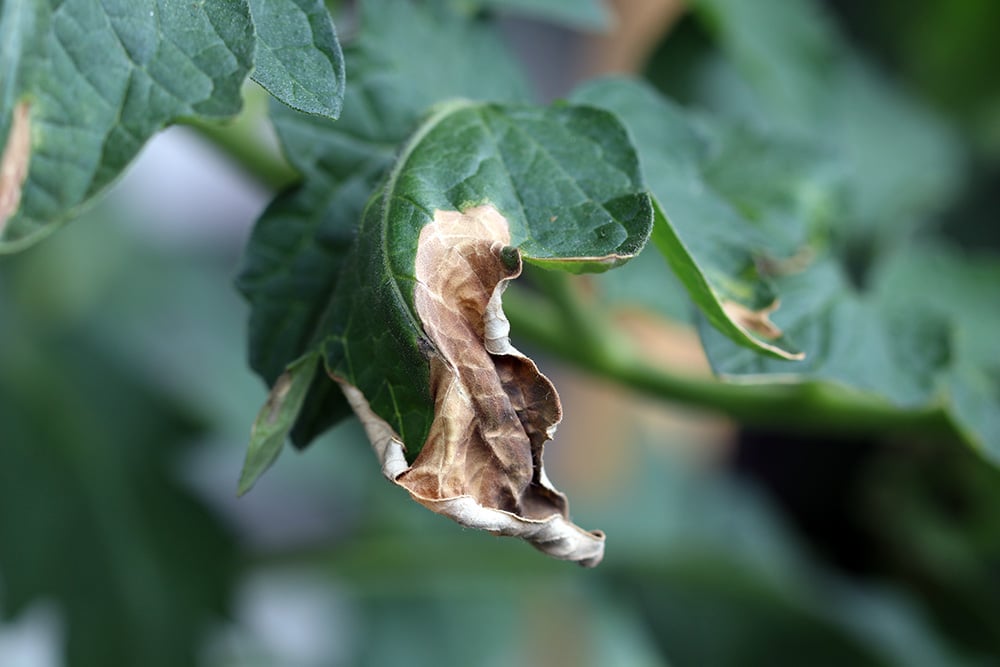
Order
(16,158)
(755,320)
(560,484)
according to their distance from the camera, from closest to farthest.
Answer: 1. (16,158)
2. (755,320)
3. (560,484)

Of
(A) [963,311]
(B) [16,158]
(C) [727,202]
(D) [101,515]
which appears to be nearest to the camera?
(B) [16,158]

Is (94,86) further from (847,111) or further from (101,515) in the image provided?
(847,111)

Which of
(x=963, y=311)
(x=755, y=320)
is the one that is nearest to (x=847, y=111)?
(x=963, y=311)

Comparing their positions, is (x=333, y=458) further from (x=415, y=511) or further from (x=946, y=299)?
(x=946, y=299)

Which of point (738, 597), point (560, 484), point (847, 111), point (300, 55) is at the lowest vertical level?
point (560, 484)

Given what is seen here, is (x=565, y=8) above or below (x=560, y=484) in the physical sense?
above

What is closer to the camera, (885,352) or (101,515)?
(885,352)
